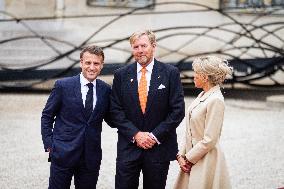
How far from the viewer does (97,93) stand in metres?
3.29

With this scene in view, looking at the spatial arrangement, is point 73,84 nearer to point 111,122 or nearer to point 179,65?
point 111,122

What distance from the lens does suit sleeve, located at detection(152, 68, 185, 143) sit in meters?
3.23

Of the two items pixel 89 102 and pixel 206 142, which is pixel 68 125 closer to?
pixel 89 102

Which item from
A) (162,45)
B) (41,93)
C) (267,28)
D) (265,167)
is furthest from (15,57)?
(265,167)

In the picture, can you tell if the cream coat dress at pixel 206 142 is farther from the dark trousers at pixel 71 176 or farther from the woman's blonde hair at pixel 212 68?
the dark trousers at pixel 71 176

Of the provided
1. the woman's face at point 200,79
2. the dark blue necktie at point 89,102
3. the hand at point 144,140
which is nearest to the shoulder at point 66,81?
the dark blue necktie at point 89,102

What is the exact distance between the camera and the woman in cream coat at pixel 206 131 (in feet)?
10.1

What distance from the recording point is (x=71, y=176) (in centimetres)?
331

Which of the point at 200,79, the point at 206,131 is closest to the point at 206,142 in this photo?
the point at 206,131

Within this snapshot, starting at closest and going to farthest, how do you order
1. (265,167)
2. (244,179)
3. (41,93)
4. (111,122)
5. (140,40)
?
(140,40) < (111,122) < (244,179) < (265,167) < (41,93)

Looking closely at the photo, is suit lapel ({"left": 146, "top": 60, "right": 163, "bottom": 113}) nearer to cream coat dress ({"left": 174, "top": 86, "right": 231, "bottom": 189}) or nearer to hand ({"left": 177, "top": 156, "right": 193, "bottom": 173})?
cream coat dress ({"left": 174, "top": 86, "right": 231, "bottom": 189})

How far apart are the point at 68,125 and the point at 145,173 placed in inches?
24.8

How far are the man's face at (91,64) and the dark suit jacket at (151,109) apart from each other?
19 centimetres

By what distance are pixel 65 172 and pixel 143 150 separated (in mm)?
547
